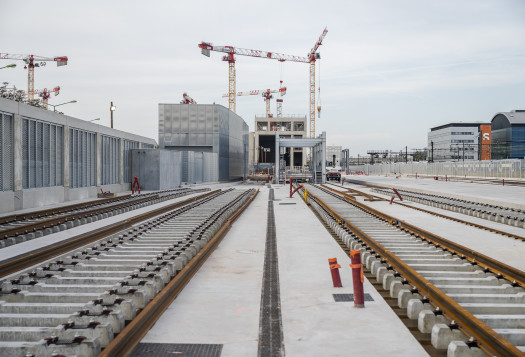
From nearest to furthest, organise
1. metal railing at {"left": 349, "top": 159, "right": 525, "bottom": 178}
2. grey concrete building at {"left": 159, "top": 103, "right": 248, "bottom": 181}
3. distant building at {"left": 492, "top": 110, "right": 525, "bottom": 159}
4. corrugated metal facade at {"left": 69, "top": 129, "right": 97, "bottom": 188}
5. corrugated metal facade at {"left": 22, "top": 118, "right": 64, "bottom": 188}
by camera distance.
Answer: corrugated metal facade at {"left": 22, "top": 118, "right": 64, "bottom": 188}
corrugated metal facade at {"left": 69, "top": 129, "right": 97, "bottom": 188}
metal railing at {"left": 349, "top": 159, "right": 525, "bottom": 178}
grey concrete building at {"left": 159, "top": 103, "right": 248, "bottom": 181}
distant building at {"left": 492, "top": 110, "right": 525, "bottom": 159}

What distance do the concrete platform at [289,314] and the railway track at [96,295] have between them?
0.34 meters

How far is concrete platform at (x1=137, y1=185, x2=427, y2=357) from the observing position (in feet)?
16.7

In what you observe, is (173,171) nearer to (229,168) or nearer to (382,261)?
(229,168)

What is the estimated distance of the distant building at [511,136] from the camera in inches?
5571

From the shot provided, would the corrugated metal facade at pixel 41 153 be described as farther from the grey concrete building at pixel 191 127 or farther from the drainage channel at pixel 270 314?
the grey concrete building at pixel 191 127

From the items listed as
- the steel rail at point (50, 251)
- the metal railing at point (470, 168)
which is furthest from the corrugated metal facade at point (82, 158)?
the metal railing at point (470, 168)

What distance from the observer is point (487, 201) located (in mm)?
25203

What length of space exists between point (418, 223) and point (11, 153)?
17.2 metres

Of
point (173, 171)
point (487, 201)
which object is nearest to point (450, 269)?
point (487, 201)

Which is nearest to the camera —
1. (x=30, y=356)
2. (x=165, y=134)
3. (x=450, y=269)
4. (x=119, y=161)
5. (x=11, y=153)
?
(x=30, y=356)

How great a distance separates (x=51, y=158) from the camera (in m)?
24.7

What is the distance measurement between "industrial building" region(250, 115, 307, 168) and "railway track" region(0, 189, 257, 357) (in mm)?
154788

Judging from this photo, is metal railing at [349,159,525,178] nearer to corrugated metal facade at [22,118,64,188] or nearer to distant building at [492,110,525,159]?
corrugated metal facade at [22,118,64,188]

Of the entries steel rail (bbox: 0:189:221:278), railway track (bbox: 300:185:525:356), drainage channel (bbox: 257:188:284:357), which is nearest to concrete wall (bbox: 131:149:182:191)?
steel rail (bbox: 0:189:221:278)
